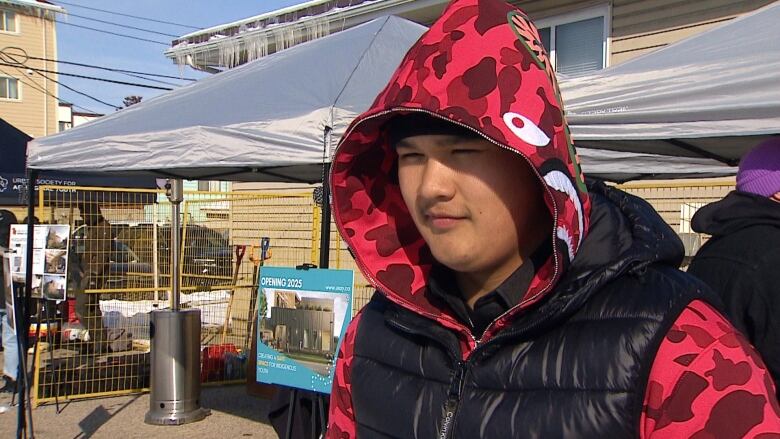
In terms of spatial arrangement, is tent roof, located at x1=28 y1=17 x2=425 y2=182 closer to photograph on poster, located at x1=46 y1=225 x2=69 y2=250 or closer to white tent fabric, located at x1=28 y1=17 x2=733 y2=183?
white tent fabric, located at x1=28 y1=17 x2=733 y2=183

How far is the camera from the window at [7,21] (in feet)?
124

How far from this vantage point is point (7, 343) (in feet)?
27.2

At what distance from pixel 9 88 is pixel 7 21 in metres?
3.51

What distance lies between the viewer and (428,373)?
136 cm

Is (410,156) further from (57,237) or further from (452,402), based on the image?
(57,237)

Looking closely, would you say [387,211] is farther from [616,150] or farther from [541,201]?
[616,150]

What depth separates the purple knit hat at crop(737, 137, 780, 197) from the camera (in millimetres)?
2666

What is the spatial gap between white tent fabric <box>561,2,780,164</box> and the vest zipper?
2.27 m

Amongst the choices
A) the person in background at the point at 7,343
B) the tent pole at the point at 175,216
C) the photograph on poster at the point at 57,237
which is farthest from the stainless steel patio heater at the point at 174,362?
the person in background at the point at 7,343

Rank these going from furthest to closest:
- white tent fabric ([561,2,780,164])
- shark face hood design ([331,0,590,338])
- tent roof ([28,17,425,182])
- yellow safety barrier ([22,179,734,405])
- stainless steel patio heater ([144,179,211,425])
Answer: yellow safety barrier ([22,179,734,405]) < stainless steel patio heater ([144,179,211,425]) < tent roof ([28,17,425,182]) < white tent fabric ([561,2,780,164]) < shark face hood design ([331,0,590,338])

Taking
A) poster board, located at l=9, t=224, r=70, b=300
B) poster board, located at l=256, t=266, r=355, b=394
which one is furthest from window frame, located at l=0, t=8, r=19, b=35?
poster board, located at l=256, t=266, r=355, b=394

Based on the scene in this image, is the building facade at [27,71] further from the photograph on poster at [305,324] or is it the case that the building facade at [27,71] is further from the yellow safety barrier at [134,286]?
the photograph on poster at [305,324]

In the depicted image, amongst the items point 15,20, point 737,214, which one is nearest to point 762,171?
point 737,214

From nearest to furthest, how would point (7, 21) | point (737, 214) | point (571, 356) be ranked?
point (571, 356) → point (737, 214) → point (7, 21)
